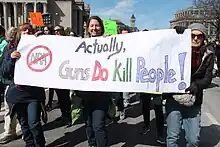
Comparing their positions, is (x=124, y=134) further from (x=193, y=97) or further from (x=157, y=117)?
(x=193, y=97)

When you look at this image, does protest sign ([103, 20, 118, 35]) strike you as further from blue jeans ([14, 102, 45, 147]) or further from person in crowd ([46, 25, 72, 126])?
blue jeans ([14, 102, 45, 147])

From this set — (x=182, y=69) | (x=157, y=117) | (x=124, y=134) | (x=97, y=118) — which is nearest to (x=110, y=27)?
(x=124, y=134)

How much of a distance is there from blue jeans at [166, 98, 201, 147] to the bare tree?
27331 millimetres

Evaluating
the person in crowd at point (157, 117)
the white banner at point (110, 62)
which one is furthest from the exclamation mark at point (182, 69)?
the person in crowd at point (157, 117)

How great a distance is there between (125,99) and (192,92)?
4034 millimetres

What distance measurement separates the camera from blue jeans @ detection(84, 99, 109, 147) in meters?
4.05

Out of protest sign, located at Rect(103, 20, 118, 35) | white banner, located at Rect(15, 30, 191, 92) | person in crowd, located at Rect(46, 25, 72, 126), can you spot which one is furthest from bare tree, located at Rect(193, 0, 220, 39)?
white banner, located at Rect(15, 30, 191, 92)

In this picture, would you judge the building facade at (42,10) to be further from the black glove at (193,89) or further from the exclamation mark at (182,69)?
the black glove at (193,89)

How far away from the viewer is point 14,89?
4.29 m

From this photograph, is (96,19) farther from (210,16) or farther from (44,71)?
(210,16)

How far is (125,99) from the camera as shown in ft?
25.1

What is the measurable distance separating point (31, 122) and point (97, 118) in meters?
0.88

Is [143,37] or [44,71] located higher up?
[143,37]

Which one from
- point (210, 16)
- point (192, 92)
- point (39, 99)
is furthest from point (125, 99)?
point (210, 16)
